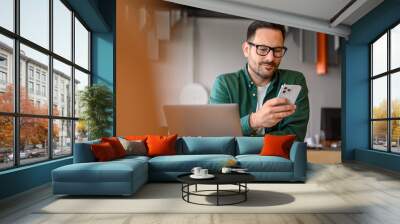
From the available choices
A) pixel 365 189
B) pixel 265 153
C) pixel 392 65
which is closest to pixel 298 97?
pixel 392 65

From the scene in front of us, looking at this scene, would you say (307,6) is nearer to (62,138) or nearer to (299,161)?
(299,161)

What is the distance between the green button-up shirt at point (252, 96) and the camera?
7871 mm

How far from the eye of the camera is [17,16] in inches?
187

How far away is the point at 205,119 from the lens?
620 cm

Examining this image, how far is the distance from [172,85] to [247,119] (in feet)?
8.50

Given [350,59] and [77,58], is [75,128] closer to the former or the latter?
[77,58]

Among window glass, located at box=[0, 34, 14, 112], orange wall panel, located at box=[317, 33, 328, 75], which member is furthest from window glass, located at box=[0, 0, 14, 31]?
orange wall panel, located at box=[317, 33, 328, 75]

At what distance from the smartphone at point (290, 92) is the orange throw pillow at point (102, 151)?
4.04 meters

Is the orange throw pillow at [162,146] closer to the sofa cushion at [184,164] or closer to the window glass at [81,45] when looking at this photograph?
the sofa cushion at [184,164]

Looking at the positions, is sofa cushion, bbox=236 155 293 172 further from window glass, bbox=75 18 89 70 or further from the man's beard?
window glass, bbox=75 18 89 70

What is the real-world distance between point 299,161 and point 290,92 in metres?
3.01

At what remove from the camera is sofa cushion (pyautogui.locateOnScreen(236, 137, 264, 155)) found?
6176 millimetres

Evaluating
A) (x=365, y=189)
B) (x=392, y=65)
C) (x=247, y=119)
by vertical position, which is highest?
(x=392, y=65)

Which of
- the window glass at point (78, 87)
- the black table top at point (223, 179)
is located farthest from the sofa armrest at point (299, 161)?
the window glass at point (78, 87)
